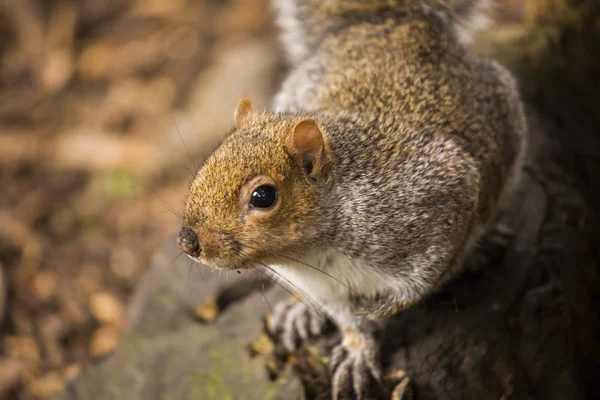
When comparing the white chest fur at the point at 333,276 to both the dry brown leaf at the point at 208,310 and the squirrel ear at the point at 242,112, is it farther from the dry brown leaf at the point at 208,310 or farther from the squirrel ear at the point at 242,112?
the dry brown leaf at the point at 208,310

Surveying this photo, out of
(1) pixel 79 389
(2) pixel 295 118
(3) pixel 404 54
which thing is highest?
(3) pixel 404 54

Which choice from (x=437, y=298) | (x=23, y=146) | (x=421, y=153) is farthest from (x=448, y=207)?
(x=23, y=146)

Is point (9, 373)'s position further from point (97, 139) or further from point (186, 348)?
point (97, 139)

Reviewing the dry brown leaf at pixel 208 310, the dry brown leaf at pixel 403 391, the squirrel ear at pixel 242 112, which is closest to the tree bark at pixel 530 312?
the dry brown leaf at pixel 403 391

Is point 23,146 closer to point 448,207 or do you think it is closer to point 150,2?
point 150,2

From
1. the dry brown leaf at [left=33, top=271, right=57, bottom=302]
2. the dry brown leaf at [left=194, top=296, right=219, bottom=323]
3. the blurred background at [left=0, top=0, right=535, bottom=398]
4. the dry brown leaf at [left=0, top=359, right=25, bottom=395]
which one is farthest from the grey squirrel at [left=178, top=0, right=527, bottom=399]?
the dry brown leaf at [left=33, top=271, right=57, bottom=302]

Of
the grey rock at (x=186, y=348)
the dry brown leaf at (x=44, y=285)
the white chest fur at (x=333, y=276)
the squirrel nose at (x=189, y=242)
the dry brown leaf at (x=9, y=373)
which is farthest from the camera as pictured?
the dry brown leaf at (x=44, y=285)
